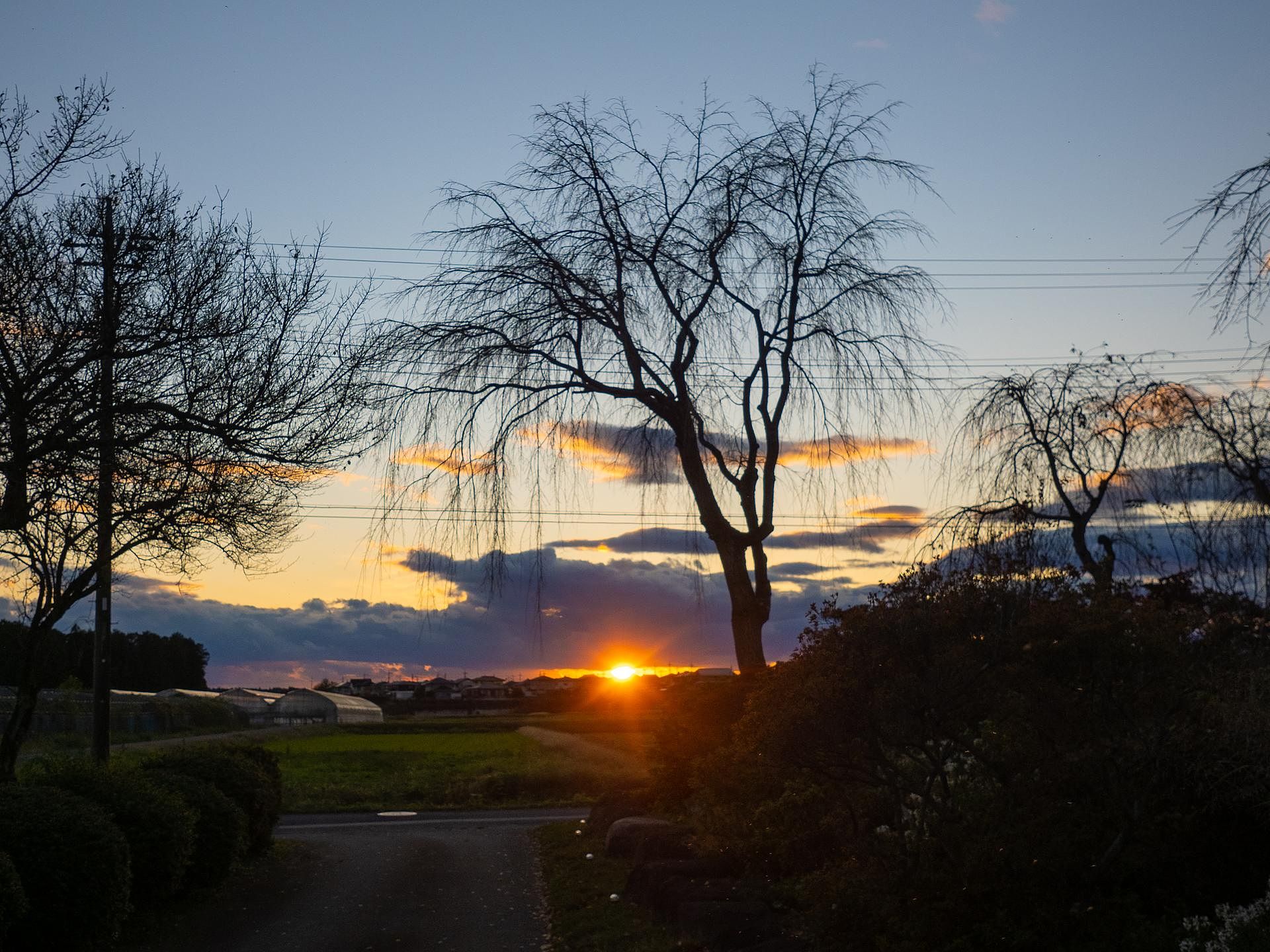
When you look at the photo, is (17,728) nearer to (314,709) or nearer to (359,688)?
(314,709)

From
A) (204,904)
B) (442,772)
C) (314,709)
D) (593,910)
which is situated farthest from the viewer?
(314,709)

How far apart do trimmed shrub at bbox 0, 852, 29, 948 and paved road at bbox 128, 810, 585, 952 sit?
2.03 metres

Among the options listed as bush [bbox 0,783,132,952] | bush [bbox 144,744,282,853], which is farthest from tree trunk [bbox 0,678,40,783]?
bush [bbox 0,783,132,952]

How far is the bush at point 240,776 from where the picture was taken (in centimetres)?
1318

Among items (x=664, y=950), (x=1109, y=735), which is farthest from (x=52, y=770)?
(x=1109, y=735)

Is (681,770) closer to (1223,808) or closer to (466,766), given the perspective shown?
(1223,808)

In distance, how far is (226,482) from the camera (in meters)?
11.6

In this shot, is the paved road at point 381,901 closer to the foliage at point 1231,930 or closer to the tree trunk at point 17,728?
the tree trunk at point 17,728

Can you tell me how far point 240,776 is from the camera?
534 inches

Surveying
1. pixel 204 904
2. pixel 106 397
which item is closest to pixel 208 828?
pixel 204 904

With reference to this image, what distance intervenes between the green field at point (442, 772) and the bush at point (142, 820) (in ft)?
42.1

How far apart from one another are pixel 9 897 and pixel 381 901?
500 cm

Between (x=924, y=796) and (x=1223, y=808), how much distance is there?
203cm

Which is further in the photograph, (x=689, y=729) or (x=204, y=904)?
(x=689, y=729)
